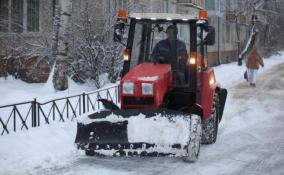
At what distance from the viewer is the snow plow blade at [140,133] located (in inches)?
316

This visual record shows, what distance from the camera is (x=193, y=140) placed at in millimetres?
8125

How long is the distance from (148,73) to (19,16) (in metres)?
13.0

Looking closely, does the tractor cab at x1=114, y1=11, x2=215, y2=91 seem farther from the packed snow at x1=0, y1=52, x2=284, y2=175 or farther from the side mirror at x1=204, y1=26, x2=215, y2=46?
the packed snow at x1=0, y1=52, x2=284, y2=175

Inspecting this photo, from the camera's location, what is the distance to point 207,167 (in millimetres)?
8219

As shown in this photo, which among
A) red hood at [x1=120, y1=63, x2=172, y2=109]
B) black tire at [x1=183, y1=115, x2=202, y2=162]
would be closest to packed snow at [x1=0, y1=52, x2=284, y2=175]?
black tire at [x1=183, y1=115, x2=202, y2=162]

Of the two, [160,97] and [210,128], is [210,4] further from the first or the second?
[160,97]

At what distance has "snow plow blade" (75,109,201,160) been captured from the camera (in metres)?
8.02

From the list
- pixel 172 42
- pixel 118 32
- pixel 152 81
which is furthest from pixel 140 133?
pixel 118 32

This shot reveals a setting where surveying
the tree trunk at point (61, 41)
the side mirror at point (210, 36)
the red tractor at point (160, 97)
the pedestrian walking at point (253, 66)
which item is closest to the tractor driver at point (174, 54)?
the red tractor at point (160, 97)

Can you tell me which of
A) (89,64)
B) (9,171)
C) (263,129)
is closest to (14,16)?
(89,64)

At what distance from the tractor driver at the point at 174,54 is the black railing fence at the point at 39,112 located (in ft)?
9.35

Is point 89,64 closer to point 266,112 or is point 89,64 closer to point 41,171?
point 266,112

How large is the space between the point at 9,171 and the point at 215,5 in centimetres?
3407

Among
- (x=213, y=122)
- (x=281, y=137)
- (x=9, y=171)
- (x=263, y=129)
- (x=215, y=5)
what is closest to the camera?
(x=9, y=171)
